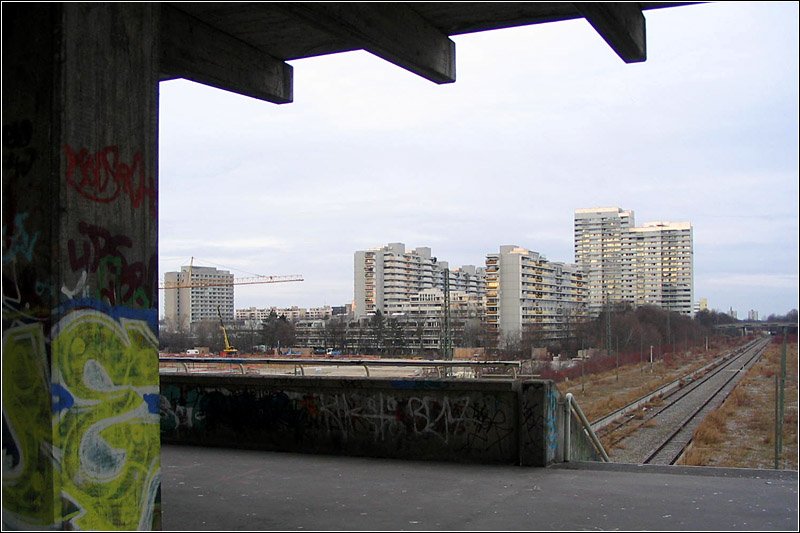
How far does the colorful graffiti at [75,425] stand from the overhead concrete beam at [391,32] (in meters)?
2.81

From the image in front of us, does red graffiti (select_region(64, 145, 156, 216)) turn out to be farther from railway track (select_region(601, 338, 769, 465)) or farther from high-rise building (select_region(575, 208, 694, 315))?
high-rise building (select_region(575, 208, 694, 315))

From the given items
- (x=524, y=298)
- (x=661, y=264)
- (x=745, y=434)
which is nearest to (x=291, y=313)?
(x=524, y=298)

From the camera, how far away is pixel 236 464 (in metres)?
9.11

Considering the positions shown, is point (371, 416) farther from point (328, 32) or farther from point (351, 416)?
point (328, 32)

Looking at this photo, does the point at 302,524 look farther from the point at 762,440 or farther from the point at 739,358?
the point at 739,358

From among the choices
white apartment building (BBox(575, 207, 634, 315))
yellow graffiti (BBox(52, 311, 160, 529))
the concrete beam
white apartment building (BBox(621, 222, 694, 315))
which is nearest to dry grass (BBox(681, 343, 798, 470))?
the concrete beam

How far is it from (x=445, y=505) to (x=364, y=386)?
9.26 feet

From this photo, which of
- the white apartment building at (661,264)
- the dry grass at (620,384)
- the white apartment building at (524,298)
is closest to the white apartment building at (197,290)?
the white apartment building at (524,298)

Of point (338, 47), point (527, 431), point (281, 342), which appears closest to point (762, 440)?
point (281, 342)

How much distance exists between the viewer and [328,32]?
6.34 m

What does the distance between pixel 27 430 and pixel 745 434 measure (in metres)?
44.2

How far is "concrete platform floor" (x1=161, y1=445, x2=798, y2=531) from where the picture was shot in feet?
20.8

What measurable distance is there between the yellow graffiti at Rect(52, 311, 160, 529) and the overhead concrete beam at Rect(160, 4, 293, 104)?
3.06 meters

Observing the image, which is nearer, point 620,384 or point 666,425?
point 666,425
